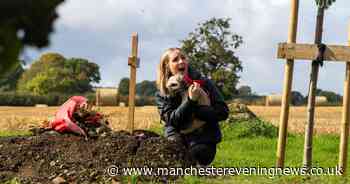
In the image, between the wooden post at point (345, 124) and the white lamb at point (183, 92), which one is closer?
the white lamb at point (183, 92)

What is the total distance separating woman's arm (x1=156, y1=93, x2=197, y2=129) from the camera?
757 centimetres

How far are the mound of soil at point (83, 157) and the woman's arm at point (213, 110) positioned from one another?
1.30ft

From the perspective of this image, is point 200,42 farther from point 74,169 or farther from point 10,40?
point 10,40

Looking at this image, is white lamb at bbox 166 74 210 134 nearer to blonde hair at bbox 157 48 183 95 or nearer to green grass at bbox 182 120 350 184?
blonde hair at bbox 157 48 183 95

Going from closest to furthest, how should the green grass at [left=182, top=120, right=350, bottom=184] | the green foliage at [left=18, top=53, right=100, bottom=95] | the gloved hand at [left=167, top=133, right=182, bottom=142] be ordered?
the green grass at [left=182, top=120, right=350, bottom=184], the gloved hand at [left=167, top=133, right=182, bottom=142], the green foliage at [left=18, top=53, right=100, bottom=95]

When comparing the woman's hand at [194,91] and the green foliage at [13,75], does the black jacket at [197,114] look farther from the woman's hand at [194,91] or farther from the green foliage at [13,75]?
the green foliage at [13,75]

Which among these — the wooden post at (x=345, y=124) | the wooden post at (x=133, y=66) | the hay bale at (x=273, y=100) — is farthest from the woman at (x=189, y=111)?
the hay bale at (x=273, y=100)

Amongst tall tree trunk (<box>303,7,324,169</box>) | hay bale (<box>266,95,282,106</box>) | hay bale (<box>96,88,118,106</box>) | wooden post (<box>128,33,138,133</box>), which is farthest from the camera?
hay bale (<box>266,95,282,106</box>)

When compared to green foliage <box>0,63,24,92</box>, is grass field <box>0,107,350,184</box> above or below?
below

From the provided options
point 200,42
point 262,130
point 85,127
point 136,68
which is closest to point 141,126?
point 200,42

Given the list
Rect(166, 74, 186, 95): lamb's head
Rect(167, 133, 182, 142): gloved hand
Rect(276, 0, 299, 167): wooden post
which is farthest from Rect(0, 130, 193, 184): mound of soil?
Rect(276, 0, 299, 167): wooden post

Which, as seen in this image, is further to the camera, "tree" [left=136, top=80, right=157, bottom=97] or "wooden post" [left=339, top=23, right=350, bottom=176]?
"tree" [left=136, top=80, right=157, bottom=97]

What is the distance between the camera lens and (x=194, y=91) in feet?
24.5

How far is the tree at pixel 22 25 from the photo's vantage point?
1.75 metres
